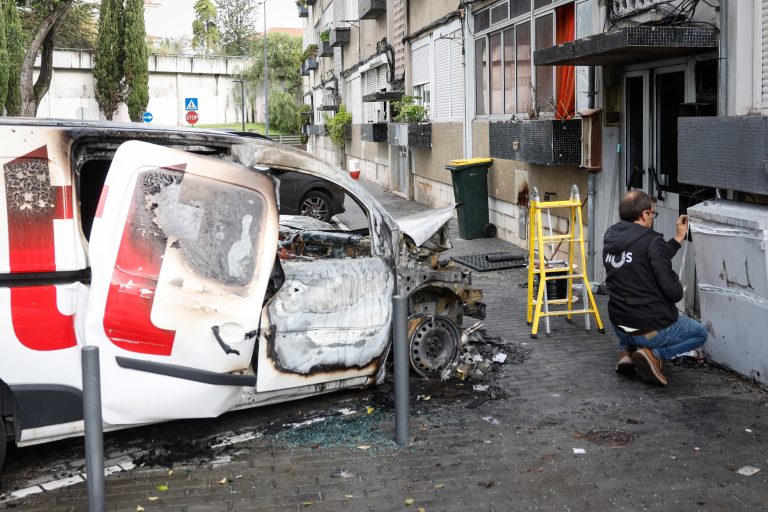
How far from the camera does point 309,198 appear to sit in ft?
53.7

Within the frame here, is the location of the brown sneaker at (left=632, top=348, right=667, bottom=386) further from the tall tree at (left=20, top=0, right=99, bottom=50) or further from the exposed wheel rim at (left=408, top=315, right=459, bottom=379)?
the tall tree at (left=20, top=0, right=99, bottom=50)

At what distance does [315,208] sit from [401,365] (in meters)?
11.0

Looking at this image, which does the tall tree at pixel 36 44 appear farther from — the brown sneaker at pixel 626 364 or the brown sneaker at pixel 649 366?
the brown sneaker at pixel 649 366

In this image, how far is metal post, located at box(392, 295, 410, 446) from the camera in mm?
5430

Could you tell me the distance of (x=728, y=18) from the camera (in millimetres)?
7574

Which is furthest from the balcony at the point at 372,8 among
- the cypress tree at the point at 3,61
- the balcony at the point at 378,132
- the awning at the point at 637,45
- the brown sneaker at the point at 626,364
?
the brown sneaker at the point at 626,364

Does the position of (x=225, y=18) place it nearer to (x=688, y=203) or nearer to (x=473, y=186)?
(x=473, y=186)

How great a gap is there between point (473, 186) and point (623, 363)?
335 inches

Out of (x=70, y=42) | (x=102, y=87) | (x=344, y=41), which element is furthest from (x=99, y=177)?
(x=70, y=42)

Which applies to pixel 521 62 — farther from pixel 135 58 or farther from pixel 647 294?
pixel 135 58

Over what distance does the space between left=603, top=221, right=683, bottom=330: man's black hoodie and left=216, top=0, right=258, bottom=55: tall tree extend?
90183 mm

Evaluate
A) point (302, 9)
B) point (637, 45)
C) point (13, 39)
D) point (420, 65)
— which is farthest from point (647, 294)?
point (302, 9)

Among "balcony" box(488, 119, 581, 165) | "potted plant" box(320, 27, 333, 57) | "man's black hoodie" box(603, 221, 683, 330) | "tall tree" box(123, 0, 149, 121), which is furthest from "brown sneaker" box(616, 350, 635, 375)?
"tall tree" box(123, 0, 149, 121)

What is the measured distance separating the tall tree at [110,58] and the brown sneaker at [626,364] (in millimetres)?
40001
